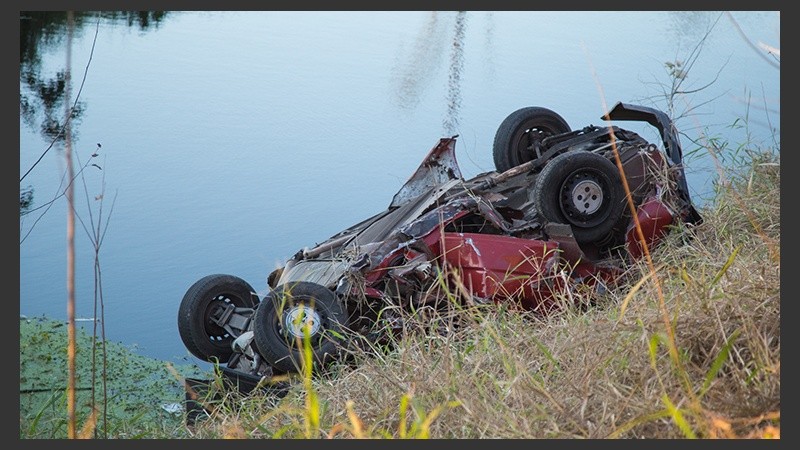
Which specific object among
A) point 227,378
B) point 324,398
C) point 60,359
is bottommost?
point 60,359

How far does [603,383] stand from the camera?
3893mm

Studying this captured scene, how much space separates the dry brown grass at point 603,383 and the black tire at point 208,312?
8.13 ft

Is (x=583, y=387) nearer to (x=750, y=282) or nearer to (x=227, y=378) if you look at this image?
(x=750, y=282)

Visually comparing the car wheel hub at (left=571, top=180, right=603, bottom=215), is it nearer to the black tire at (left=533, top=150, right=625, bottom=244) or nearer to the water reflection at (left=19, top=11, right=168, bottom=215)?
the black tire at (left=533, top=150, right=625, bottom=244)

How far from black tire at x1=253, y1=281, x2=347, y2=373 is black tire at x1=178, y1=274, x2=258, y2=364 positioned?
125cm

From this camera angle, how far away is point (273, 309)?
6.41 m

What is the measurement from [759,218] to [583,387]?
3742mm

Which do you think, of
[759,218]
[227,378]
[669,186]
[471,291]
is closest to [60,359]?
[227,378]

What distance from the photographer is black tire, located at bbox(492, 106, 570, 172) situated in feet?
27.4

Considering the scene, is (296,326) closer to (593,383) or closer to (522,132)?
(593,383)

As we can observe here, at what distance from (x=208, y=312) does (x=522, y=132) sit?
317 centimetres

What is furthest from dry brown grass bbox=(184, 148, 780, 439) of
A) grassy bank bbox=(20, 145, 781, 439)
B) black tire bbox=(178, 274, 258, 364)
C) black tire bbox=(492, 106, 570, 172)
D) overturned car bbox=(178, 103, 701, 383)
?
black tire bbox=(492, 106, 570, 172)

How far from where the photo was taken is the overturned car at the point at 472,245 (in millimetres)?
6395

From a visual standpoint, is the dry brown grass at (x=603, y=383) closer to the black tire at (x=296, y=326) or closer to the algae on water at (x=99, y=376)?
the black tire at (x=296, y=326)
